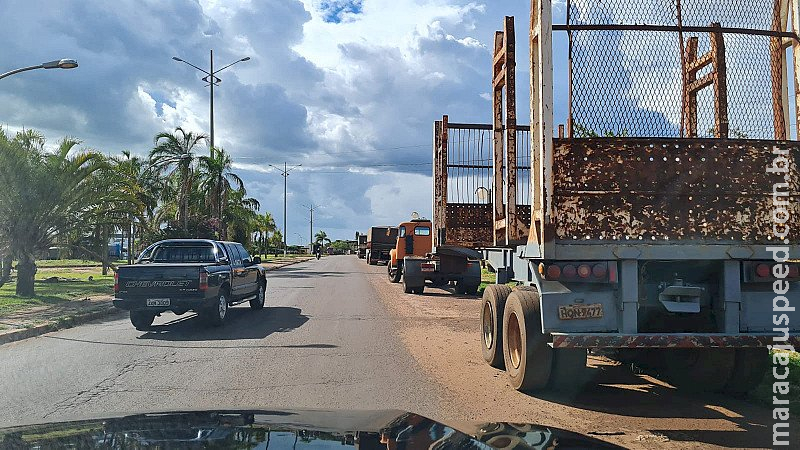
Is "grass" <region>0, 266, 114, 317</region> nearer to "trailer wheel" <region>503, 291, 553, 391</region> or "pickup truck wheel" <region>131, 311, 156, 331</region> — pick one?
"pickup truck wheel" <region>131, 311, 156, 331</region>

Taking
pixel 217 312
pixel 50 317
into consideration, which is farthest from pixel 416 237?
pixel 50 317

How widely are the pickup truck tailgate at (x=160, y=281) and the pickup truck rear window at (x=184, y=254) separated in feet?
6.24

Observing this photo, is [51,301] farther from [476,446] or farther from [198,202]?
[198,202]

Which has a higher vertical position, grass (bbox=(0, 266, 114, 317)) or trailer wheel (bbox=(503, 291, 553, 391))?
trailer wheel (bbox=(503, 291, 553, 391))

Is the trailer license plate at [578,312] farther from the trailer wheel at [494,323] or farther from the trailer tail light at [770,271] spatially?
the trailer wheel at [494,323]

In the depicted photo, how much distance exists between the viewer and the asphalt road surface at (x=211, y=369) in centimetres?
650

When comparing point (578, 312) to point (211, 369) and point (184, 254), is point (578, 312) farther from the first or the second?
point (184, 254)

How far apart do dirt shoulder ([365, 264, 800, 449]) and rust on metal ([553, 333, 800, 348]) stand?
684mm

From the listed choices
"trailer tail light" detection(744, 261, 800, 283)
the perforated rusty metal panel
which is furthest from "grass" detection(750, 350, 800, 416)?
the perforated rusty metal panel

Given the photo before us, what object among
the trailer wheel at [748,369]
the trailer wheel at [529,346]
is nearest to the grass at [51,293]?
the trailer wheel at [529,346]

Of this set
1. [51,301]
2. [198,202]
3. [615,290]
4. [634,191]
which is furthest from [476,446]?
[198,202]

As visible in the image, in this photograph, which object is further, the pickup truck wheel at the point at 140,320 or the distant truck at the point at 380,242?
the distant truck at the point at 380,242

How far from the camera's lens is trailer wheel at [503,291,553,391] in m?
6.44

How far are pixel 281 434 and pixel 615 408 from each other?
3942 mm
